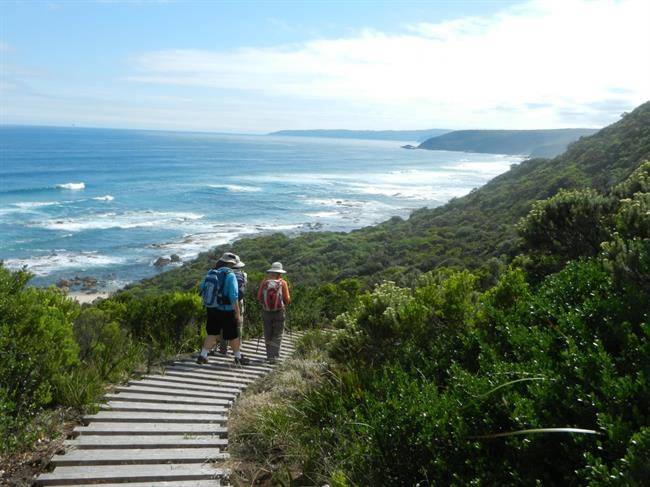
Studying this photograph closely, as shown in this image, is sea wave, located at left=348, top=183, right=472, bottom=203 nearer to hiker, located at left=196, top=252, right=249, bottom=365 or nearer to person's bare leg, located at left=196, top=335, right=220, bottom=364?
hiker, located at left=196, top=252, right=249, bottom=365

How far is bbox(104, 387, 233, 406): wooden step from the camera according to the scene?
4830 millimetres

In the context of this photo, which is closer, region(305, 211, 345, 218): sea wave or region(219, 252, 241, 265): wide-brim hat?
region(219, 252, 241, 265): wide-brim hat

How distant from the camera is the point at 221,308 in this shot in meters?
6.34

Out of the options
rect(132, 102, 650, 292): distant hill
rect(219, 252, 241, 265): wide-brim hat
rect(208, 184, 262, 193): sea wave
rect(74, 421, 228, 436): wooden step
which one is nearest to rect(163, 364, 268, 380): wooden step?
rect(219, 252, 241, 265): wide-brim hat

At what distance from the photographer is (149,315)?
7.34 metres

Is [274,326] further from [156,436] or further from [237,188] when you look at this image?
[237,188]

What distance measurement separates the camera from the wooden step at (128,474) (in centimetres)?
346

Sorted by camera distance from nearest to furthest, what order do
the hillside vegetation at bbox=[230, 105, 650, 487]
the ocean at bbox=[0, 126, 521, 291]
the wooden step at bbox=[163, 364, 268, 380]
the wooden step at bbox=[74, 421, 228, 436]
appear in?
the hillside vegetation at bbox=[230, 105, 650, 487], the wooden step at bbox=[74, 421, 228, 436], the wooden step at bbox=[163, 364, 268, 380], the ocean at bbox=[0, 126, 521, 291]

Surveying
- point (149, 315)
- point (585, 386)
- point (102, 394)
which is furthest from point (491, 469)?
point (149, 315)

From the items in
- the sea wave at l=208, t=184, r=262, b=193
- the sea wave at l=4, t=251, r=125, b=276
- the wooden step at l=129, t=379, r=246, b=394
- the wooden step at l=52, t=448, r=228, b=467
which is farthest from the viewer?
the sea wave at l=208, t=184, r=262, b=193

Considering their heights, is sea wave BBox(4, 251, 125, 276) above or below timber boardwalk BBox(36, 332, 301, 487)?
below

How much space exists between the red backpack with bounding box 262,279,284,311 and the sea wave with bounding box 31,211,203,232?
38.2 m

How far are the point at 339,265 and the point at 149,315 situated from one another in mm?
24265

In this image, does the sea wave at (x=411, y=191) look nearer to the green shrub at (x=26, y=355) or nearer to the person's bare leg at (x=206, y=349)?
the person's bare leg at (x=206, y=349)
